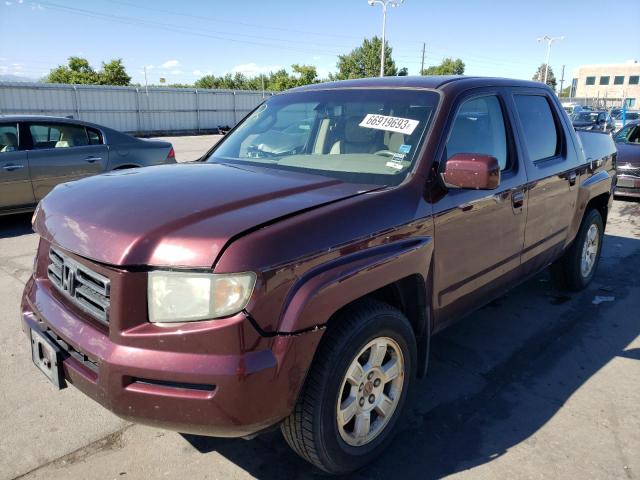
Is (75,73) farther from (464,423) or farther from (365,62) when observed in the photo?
(464,423)

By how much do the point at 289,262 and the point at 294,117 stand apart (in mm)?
1859

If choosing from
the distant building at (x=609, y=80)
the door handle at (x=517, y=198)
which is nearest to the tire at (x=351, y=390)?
the door handle at (x=517, y=198)

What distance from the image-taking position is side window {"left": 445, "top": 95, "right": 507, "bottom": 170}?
3.08m

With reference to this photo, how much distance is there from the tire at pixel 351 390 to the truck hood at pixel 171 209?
22.9 inches

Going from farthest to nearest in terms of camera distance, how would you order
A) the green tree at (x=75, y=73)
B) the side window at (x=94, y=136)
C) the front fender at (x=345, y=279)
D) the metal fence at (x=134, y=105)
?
1. the green tree at (x=75, y=73)
2. the metal fence at (x=134, y=105)
3. the side window at (x=94, y=136)
4. the front fender at (x=345, y=279)

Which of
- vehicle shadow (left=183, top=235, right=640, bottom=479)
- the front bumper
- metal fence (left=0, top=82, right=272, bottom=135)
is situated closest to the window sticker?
the front bumper

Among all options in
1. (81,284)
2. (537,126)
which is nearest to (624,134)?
(537,126)

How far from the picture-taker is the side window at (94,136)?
25.4 ft

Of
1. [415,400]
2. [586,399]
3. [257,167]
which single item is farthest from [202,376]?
[586,399]

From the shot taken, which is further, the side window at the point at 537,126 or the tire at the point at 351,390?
the side window at the point at 537,126

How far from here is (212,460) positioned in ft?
8.71

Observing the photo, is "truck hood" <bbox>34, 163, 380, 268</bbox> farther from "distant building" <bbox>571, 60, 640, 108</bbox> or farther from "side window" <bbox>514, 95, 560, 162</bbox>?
"distant building" <bbox>571, 60, 640, 108</bbox>

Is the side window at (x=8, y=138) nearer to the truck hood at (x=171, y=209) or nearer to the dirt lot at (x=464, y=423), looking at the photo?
the dirt lot at (x=464, y=423)

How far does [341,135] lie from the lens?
324 cm
